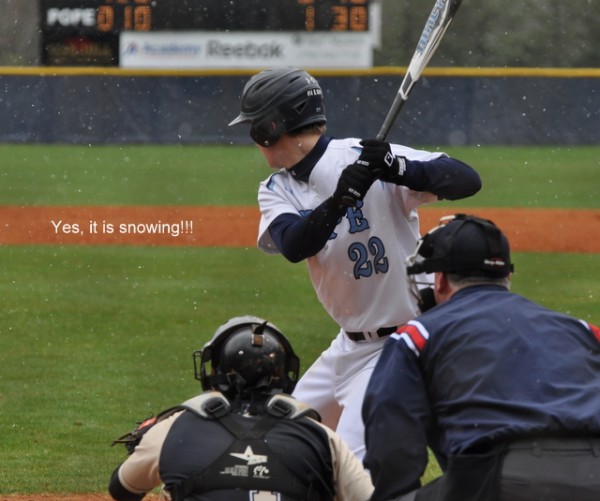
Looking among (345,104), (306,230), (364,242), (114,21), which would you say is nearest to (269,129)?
(306,230)

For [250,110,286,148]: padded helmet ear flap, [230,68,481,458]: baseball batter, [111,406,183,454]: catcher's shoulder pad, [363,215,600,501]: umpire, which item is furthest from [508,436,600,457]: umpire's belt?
[250,110,286,148]: padded helmet ear flap

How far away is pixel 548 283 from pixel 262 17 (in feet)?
53.5

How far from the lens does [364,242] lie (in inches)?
155

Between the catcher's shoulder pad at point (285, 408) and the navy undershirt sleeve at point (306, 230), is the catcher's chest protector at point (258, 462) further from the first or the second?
the navy undershirt sleeve at point (306, 230)

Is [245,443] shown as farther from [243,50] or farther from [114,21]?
[243,50]

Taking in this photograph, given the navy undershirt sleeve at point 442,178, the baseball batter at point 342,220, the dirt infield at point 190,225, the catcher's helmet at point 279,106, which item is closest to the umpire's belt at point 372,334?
the baseball batter at point 342,220

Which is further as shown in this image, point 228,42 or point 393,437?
point 228,42

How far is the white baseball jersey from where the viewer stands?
12.9 ft

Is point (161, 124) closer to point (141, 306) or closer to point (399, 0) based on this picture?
point (399, 0)

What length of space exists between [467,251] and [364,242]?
1206mm

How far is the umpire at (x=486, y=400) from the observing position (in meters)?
2.52

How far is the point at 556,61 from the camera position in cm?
2895

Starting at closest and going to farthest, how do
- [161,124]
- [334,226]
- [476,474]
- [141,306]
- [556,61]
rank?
[476,474] → [334,226] → [141,306] → [161,124] → [556,61]

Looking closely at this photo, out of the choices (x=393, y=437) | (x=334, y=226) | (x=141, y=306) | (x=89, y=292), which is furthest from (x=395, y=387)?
(x=89, y=292)
